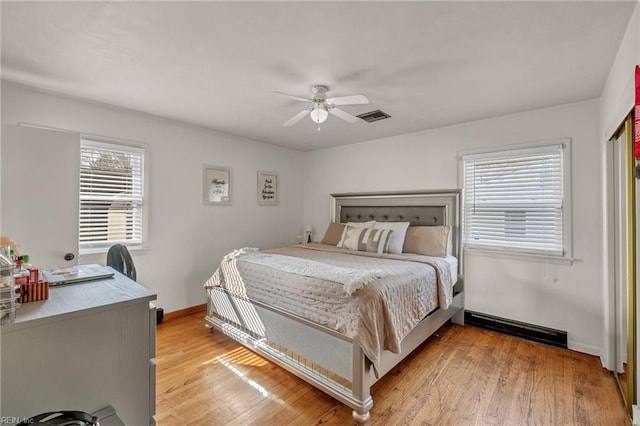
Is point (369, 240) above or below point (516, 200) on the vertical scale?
below

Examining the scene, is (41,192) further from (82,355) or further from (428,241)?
(428,241)

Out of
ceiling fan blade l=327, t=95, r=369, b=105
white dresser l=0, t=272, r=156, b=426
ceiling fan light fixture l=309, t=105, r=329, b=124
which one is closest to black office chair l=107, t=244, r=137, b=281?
white dresser l=0, t=272, r=156, b=426

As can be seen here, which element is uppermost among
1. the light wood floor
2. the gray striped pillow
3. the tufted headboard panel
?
the tufted headboard panel

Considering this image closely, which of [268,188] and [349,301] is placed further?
[268,188]

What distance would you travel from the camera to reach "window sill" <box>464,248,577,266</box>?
284 cm

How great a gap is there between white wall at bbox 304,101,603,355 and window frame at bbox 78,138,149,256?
300 centimetres

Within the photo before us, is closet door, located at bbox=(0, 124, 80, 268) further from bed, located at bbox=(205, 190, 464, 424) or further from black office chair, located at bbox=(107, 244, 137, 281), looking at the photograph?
bed, located at bbox=(205, 190, 464, 424)

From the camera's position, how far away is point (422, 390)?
212 centimetres

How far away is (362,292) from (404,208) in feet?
7.51

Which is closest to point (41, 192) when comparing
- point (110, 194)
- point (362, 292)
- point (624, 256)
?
point (110, 194)

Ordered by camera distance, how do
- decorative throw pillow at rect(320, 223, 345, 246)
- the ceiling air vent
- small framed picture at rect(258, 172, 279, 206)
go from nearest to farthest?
1. the ceiling air vent
2. decorative throw pillow at rect(320, 223, 345, 246)
3. small framed picture at rect(258, 172, 279, 206)

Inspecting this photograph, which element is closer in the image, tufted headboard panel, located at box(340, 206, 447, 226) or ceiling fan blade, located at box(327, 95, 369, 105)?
ceiling fan blade, located at box(327, 95, 369, 105)

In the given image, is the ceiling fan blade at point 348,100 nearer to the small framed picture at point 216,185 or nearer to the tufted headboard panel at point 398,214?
the tufted headboard panel at point 398,214

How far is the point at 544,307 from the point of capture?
2.95m
